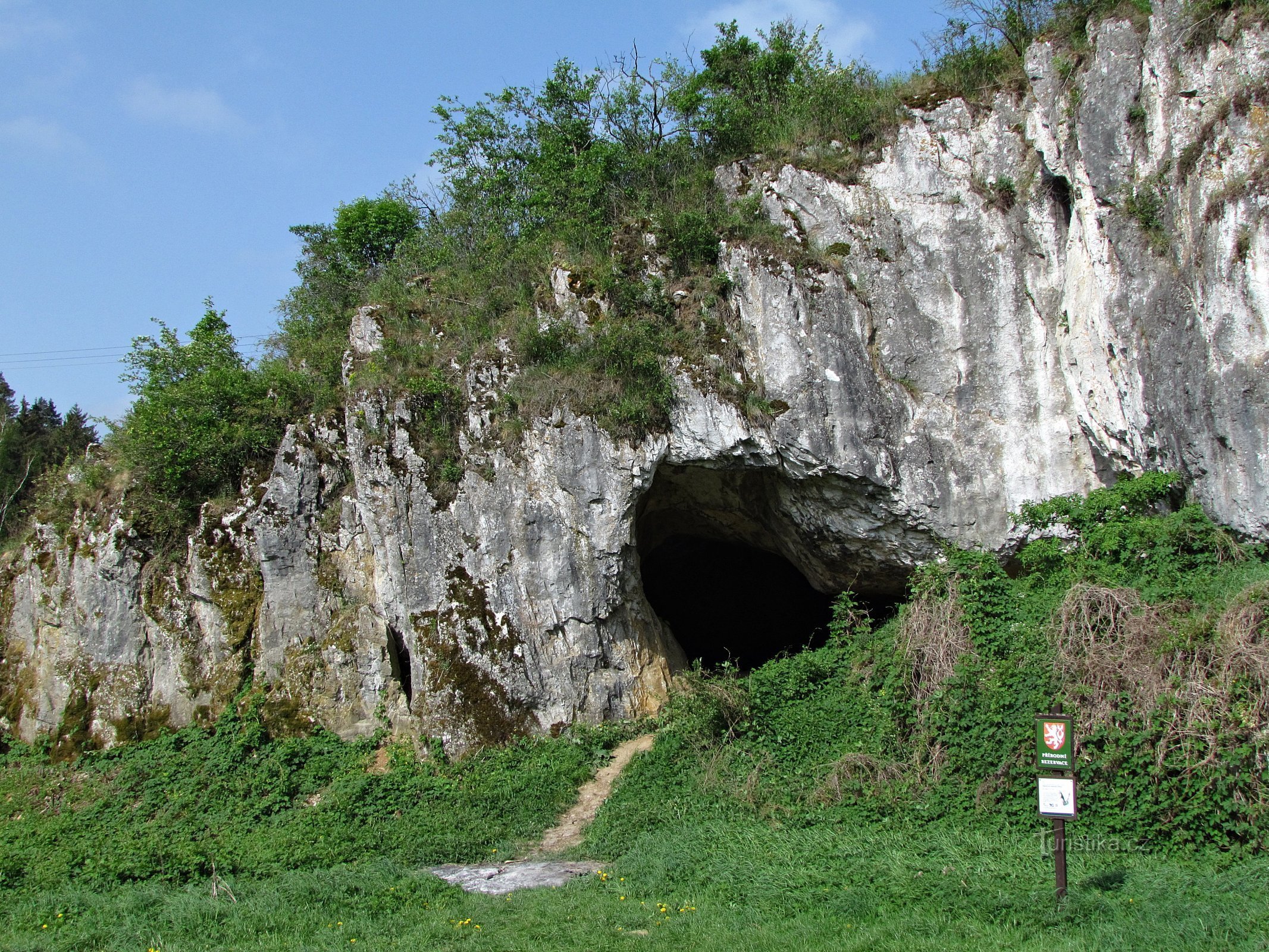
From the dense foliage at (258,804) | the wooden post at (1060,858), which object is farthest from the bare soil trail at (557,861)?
the wooden post at (1060,858)

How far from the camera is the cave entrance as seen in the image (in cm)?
1308

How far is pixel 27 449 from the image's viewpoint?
27109 millimetres

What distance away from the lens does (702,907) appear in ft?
24.8

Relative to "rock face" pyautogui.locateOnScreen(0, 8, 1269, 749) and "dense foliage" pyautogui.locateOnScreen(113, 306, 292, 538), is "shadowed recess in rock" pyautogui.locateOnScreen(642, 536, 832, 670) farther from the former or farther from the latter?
"dense foliage" pyautogui.locateOnScreen(113, 306, 292, 538)

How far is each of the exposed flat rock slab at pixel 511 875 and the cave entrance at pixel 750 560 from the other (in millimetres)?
4392

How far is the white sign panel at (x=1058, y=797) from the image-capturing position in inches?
261

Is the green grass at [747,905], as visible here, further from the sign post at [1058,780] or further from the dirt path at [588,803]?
the dirt path at [588,803]

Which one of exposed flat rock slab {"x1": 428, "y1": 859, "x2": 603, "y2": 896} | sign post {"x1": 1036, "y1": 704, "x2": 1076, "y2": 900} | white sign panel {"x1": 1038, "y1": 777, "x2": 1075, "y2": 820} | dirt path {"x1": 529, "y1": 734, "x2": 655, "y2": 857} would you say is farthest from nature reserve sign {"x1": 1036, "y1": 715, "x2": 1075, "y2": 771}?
dirt path {"x1": 529, "y1": 734, "x2": 655, "y2": 857}

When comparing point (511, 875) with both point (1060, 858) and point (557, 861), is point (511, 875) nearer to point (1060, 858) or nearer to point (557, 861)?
point (557, 861)

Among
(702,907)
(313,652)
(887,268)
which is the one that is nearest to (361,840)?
(313,652)

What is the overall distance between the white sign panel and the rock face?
213 inches

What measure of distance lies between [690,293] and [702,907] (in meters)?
8.77

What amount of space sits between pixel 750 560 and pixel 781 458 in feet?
17.5

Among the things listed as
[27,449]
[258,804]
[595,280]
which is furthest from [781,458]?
[27,449]
